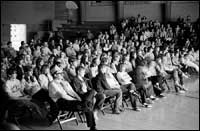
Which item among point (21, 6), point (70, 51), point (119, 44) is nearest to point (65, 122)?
point (70, 51)

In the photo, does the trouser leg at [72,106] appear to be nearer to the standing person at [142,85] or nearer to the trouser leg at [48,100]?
the trouser leg at [48,100]

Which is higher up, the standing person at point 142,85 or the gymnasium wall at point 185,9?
the gymnasium wall at point 185,9

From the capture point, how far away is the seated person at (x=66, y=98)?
4.48m

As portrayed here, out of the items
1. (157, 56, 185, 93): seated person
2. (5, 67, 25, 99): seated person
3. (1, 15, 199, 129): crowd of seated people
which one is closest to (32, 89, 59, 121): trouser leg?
(1, 15, 199, 129): crowd of seated people

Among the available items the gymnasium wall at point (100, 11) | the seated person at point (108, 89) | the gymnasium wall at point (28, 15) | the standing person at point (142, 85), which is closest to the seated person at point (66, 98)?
the seated person at point (108, 89)

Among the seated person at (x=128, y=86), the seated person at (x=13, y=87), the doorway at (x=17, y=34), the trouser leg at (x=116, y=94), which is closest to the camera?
the seated person at (x=13, y=87)

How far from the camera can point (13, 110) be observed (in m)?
4.54

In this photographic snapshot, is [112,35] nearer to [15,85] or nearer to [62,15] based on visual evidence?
[62,15]

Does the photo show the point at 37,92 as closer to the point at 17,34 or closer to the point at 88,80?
the point at 88,80

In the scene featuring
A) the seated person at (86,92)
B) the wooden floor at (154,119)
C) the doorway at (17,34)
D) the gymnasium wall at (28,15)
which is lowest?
the wooden floor at (154,119)

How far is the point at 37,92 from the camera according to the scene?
16.8 feet

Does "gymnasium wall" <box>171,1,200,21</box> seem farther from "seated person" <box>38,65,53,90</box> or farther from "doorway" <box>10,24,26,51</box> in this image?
"seated person" <box>38,65,53,90</box>

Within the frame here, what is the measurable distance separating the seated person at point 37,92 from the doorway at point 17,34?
9.68m

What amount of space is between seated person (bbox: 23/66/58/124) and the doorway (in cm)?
968
